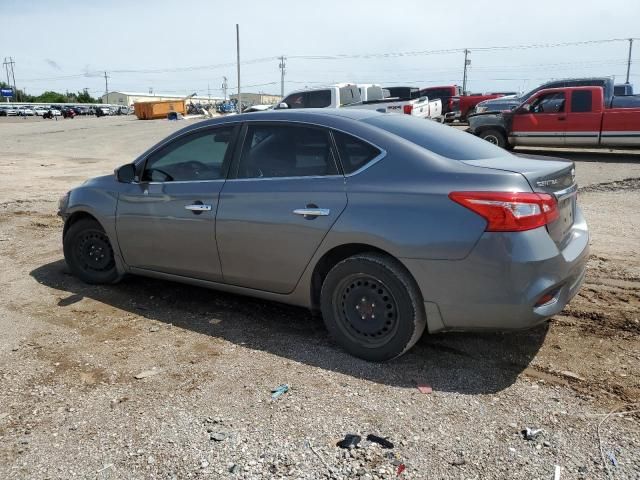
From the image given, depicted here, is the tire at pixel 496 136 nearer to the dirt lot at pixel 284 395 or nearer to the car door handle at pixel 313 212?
the dirt lot at pixel 284 395

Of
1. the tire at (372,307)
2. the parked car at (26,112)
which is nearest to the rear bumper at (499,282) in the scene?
the tire at (372,307)

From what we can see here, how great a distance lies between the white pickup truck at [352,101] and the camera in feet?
58.0

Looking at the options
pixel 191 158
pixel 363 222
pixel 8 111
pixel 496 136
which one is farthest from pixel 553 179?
pixel 8 111

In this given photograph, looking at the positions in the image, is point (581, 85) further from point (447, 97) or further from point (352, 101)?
point (447, 97)

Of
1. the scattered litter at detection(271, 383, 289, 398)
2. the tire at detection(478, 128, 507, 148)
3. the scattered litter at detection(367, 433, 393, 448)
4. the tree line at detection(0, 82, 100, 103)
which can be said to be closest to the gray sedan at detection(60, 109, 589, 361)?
the scattered litter at detection(271, 383, 289, 398)

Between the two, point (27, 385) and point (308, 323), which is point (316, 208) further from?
point (27, 385)

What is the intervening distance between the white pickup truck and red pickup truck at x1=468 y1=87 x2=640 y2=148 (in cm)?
248

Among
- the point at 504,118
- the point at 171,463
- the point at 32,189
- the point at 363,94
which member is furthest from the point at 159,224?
the point at 363,94

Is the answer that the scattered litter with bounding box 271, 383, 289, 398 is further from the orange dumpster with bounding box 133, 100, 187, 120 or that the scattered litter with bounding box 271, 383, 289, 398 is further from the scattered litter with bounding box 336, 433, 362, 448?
the orange dumpster with bounding box 133, 100, 187, 120

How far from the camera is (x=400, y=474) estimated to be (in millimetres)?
2641

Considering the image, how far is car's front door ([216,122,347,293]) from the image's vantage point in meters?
3.81

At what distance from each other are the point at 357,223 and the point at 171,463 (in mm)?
1769

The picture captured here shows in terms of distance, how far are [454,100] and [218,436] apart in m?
30.4

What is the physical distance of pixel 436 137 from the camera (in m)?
4.00
